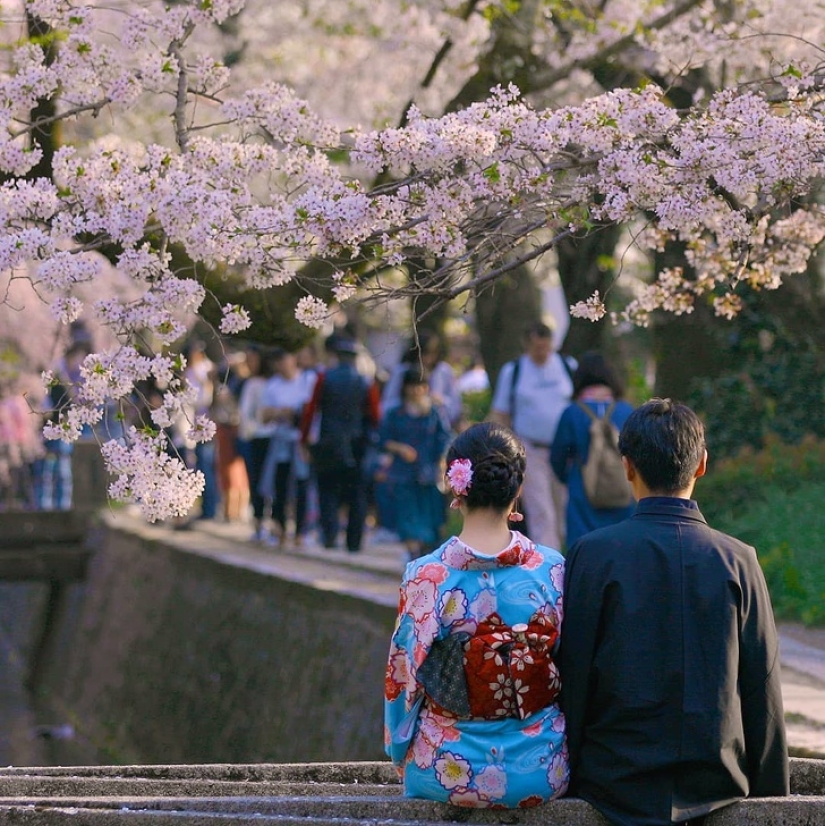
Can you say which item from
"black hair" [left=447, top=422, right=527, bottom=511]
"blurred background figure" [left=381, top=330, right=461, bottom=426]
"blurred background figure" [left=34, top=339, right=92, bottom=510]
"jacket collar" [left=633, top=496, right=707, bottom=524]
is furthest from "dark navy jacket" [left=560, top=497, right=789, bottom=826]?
"blurred background figure" [left=34, top=339, right=92, bottom=510]

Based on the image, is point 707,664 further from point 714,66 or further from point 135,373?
point 714,66

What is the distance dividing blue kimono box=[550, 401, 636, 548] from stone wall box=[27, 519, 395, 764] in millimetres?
1316

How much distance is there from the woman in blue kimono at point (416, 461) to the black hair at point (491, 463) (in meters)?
6.97

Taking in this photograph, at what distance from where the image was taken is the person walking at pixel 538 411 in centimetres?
954

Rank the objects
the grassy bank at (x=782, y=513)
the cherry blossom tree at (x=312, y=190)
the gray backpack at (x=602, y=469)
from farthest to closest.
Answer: the grassy bank at (x=782, y=513) < the gray backpack at (x=602, y=469) < the cherry blossom tree at (x=312, y=190)

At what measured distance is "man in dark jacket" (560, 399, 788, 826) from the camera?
3816 mm

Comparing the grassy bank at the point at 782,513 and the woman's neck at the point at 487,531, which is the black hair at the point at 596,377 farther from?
the woman's neck at the point at 487,531

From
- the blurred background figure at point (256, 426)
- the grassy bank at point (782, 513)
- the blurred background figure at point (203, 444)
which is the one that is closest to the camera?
the grassy bank at point (782, 513)

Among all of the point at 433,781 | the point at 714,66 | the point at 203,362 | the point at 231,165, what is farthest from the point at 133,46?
the point at 203,362

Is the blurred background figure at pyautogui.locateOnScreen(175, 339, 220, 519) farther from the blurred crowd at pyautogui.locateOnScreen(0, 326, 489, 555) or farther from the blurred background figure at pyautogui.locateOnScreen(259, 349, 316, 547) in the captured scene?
the blurred background figure at pyautogui.locateOnScreen(259, 349, 316, 547)

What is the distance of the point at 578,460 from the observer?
8.10m

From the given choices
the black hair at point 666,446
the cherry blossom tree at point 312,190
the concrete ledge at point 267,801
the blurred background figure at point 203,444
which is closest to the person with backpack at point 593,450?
the cherry blossom tree at point 312,190

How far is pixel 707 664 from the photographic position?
3.83m

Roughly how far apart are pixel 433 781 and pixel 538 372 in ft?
19.2
